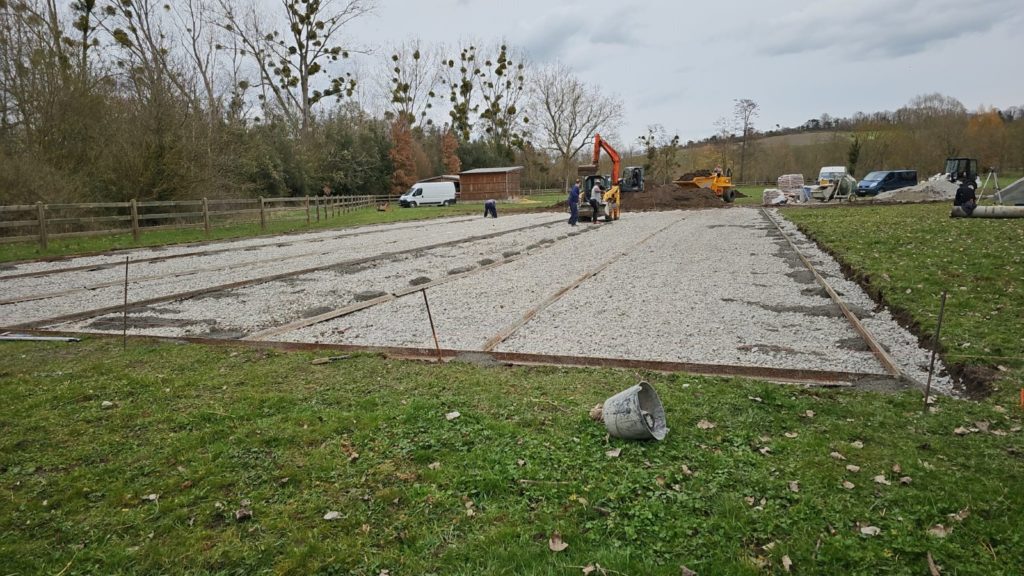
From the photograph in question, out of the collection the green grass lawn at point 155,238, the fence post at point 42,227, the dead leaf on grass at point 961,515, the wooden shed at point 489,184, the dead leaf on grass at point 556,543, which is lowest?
the dead leaf on grass at point 556,543

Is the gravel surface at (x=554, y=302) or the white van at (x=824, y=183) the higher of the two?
the white van at (x=824, y=183)

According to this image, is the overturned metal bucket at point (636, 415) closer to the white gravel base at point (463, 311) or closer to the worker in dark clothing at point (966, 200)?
the white gravel base at point (463, 311)

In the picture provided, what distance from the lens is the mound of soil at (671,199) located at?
34375 mm

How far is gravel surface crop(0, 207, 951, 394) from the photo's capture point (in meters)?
5.92

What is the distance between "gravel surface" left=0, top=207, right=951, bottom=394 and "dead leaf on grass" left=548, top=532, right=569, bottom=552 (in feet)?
9.82

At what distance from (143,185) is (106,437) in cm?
1960

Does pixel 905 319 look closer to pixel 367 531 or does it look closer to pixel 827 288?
pixel 827 288

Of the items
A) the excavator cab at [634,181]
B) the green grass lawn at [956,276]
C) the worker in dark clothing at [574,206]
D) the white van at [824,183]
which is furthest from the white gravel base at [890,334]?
the white van at [824,183]

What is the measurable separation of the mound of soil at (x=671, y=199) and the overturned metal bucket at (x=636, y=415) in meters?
31.7

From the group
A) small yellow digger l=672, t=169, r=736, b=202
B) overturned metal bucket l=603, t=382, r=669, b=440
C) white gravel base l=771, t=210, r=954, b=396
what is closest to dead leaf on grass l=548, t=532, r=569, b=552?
overturned metal bucket l=603, t=382, r=669, b=440

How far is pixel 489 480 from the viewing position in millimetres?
3172

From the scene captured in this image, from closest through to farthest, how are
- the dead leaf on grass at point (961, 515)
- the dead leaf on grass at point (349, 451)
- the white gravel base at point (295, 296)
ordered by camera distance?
the dead leaf on grass at point (961, 515) < the dead leaf on grass at point (349, 451) < the white gravel base at point (295, 296)

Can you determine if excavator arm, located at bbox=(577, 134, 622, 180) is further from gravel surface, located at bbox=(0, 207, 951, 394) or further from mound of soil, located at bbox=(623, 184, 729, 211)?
gravel surface, located at bbox=(0, 207, 951, 394)

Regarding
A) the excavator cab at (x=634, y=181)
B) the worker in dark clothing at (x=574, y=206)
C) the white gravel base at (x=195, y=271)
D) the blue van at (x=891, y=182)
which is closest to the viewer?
the white gravel base at (x=195, y=271)
